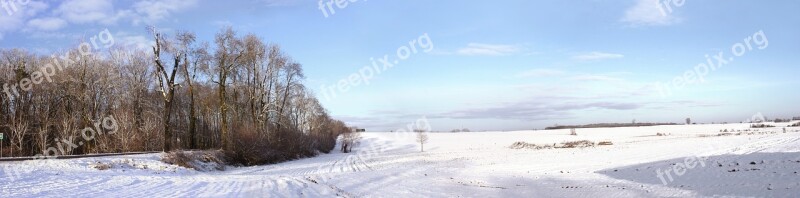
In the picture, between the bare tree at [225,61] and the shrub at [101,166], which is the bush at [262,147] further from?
the shrub at [101,166]

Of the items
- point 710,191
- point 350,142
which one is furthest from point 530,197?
point 350,142

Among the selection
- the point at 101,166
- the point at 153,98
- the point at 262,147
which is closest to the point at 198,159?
the point at 101,166

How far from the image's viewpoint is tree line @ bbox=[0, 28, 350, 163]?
38250 mm

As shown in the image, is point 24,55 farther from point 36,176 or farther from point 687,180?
point 687,180

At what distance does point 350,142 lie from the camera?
75.9m

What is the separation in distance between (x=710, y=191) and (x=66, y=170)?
23397 mm

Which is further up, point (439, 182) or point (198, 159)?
point (198, 159)

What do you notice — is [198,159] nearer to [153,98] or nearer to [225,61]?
[225,61]

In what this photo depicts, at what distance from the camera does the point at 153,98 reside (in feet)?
181

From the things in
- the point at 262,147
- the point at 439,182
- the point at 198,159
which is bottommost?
the point at 439,182

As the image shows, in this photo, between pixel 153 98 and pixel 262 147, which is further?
pixel 153 98

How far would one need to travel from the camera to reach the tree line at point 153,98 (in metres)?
38.2

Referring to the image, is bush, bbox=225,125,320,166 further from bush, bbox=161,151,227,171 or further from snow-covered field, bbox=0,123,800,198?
snow-covered field, bbox=0,123,800,198

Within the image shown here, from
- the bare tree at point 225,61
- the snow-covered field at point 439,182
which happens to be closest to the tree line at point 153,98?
the bare tree at point 225,61
